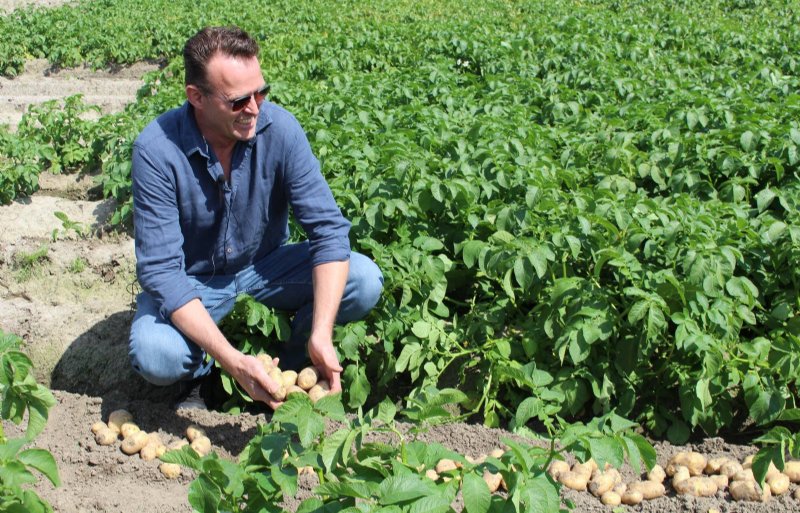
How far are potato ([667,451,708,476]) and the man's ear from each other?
1997mm

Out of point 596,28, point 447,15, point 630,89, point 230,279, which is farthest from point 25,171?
point 447,15

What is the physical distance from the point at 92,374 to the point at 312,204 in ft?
4.18

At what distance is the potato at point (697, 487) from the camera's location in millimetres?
2723

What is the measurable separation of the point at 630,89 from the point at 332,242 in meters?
3.33

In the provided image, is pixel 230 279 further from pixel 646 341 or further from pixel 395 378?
pixel 646 341

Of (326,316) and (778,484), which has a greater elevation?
(326,316)

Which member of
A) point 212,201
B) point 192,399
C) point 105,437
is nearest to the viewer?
point 105,437

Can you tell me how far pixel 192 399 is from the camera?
11.0ft

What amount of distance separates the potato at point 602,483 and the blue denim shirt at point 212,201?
44.9 inches

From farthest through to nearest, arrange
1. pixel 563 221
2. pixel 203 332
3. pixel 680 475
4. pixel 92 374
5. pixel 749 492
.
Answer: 1. pixel 92 374
2. pixel 563 221
3. pixel 203 332
4. pixel 680 475
5. pixel 749 492

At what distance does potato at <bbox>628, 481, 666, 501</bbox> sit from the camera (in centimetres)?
276

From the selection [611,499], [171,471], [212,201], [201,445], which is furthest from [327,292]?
[611,499]

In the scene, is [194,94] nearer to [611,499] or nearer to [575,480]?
[575,480]

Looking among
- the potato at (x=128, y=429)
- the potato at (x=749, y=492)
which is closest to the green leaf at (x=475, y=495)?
the potato at (x=749, y=492)
